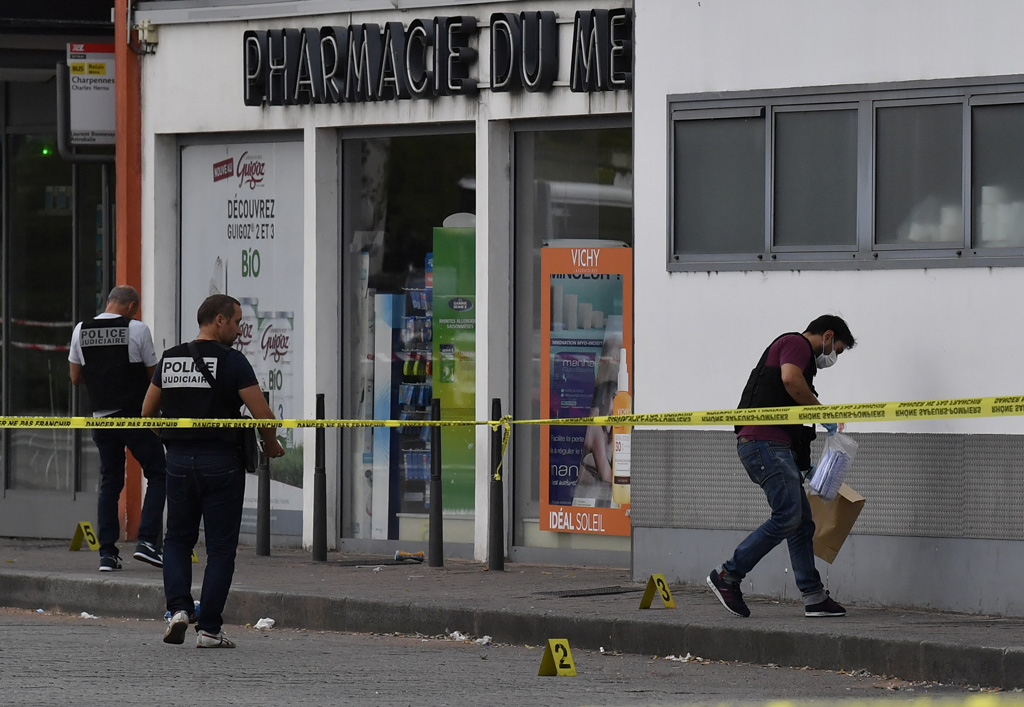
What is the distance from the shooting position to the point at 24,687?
7742 mm

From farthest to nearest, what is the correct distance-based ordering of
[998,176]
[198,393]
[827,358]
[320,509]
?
1. [320,509]
2. [998,176]
3. [827,358]
4. [198,393]

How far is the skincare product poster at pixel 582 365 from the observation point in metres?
12.2

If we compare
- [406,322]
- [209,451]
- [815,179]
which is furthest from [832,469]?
[406,322]

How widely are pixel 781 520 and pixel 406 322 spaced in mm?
4414

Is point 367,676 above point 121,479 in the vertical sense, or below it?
below

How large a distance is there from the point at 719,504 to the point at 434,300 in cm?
303

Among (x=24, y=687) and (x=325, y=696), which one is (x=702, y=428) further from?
(x=24, y=687)

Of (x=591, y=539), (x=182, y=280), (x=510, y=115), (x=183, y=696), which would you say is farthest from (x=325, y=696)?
(x=182, y=280)

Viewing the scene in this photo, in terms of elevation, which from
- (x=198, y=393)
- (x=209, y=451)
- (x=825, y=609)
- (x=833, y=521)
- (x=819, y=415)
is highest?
(x=198, y=393)

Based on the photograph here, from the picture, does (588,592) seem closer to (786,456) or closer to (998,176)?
(786,456)

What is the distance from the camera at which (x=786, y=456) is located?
9445 millimetres

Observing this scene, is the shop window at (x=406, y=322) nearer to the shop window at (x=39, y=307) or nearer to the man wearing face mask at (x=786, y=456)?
the shop window at (x=39, y=307)

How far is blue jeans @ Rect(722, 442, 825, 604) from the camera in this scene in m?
9.43

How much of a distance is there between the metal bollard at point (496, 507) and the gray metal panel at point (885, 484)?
39.9 inches
